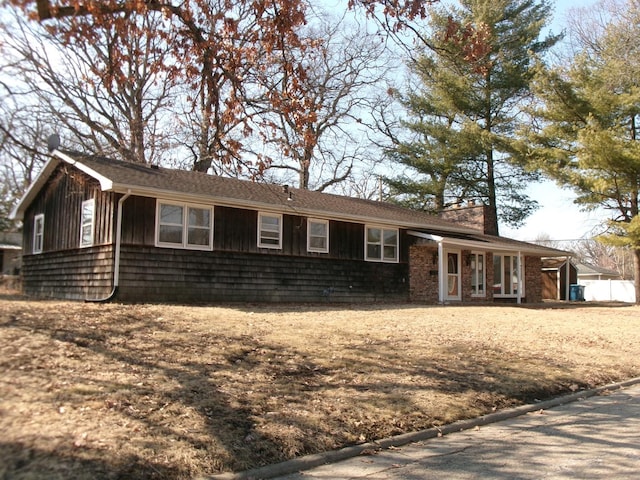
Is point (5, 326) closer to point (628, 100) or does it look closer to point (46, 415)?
point (46, 415)

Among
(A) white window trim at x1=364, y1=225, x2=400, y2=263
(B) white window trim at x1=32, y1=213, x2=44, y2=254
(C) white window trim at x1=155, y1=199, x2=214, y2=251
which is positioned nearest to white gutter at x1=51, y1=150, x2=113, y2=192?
(C) white window trim at x1=155, y1=199, x2=214, y2=251

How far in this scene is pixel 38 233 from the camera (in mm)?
18953

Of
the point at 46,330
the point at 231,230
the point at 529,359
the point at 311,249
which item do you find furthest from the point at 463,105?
the point at 46,330

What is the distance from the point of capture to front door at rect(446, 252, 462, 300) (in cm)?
2184

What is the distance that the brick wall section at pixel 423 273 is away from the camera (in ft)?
68.0

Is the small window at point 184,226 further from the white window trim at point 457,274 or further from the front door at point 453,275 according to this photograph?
the front door at point 453,275

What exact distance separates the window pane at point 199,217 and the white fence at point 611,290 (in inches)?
1233

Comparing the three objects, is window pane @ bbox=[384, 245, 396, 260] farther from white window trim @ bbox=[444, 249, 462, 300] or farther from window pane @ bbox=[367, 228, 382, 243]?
white window trim @ bbox=[444, 249, 462, 300]

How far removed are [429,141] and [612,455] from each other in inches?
1135

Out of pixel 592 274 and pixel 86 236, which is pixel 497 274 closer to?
pixel 86 236

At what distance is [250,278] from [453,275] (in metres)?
9.34

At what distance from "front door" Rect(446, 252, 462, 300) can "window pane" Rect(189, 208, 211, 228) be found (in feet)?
33.8

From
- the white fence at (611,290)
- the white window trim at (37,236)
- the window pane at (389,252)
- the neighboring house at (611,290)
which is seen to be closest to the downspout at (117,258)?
the white window trim at (37,236)

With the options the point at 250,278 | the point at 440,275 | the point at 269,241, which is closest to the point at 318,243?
the point at 269,241
